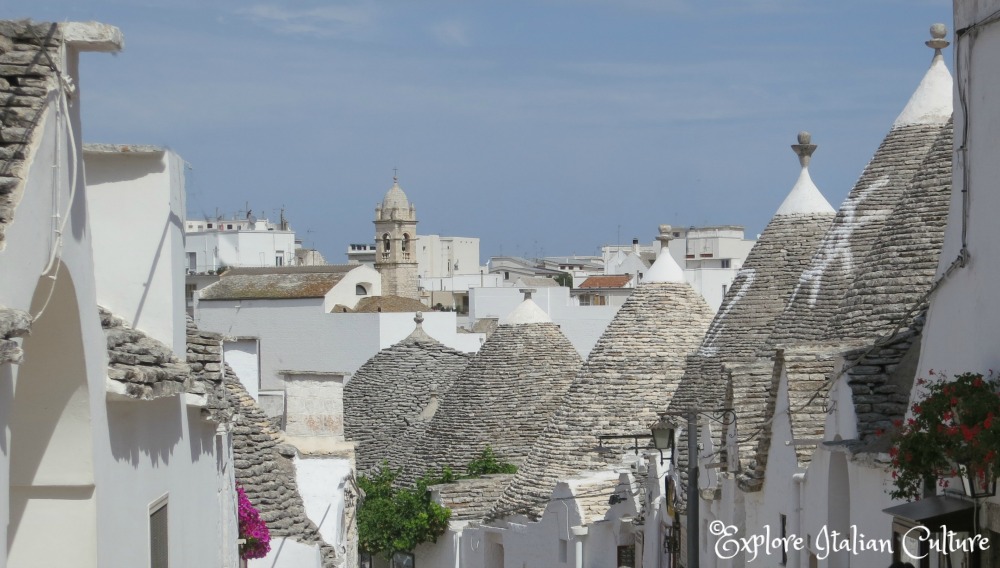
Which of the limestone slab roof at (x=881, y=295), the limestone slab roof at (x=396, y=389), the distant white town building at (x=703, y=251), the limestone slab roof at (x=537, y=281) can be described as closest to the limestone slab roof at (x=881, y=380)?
the limestone slab roof at (x=881, y=295)

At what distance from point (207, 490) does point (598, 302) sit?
52.1m

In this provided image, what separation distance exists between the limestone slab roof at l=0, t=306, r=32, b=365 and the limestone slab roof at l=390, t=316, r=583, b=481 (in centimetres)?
2812

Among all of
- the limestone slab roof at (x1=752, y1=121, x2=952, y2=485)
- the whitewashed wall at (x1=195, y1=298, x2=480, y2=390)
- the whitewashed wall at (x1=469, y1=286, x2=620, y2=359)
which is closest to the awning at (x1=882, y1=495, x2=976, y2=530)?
the limestone slab roof at (x1=752, y1=121, x2=952, y2=485)

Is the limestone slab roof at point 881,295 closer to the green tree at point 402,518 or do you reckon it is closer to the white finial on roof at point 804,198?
the white finial on roof at point 804,198

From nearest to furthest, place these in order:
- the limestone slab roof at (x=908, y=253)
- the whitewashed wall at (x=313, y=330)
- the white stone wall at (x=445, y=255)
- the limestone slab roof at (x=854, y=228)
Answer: the limestone slab roof at (x=908, y=253), the limestone slab roof at (x=854, y=228), the whitewashed wall at (x=313, y=330), the white stone wall at (x=445, y=255)

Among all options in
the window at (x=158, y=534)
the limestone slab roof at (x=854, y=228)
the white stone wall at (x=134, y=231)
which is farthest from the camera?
the limestone slab roof at (x=854, y=228)

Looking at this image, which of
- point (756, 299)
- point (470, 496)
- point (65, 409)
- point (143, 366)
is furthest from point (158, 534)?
point (470, 496)

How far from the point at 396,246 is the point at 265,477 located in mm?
62156

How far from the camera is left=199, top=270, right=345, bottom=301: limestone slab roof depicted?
58156 millimetres

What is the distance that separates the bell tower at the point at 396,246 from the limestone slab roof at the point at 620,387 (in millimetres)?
48224

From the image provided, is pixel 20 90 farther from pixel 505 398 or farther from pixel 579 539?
pixel 505 398

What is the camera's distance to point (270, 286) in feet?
194

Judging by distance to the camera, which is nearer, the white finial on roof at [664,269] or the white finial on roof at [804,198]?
the white finial on roof at [804,198]

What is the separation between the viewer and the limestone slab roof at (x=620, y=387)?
2814 cm
